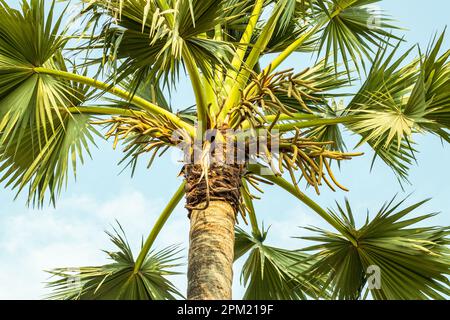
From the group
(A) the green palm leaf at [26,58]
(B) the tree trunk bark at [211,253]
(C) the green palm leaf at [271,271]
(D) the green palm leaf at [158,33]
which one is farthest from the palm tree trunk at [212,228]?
(C) the green palm leaf at [271,271]

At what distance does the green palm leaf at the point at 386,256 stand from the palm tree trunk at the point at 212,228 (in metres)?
1.33

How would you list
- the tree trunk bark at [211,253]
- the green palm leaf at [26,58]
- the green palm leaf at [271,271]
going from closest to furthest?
the tree trunk bark at [211,253] → the green palm leaf at [26,58] → the green palm leaf at [271,271]

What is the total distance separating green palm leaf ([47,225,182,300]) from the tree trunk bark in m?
1.61

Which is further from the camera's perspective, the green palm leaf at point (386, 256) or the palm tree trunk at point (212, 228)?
the green palm leaf at point (386, 256)

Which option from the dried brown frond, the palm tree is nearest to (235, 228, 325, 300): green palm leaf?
the palm tree

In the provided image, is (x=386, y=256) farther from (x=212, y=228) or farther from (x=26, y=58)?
(x=26, y=58)

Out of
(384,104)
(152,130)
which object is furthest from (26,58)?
(384,104)

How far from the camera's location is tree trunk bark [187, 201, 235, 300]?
5398mm

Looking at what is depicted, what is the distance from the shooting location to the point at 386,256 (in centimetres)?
670

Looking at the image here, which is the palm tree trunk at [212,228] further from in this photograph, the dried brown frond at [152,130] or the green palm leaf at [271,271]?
the green palm leaf at [271,271]

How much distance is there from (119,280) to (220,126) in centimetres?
219

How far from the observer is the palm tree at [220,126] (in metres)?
5.82
